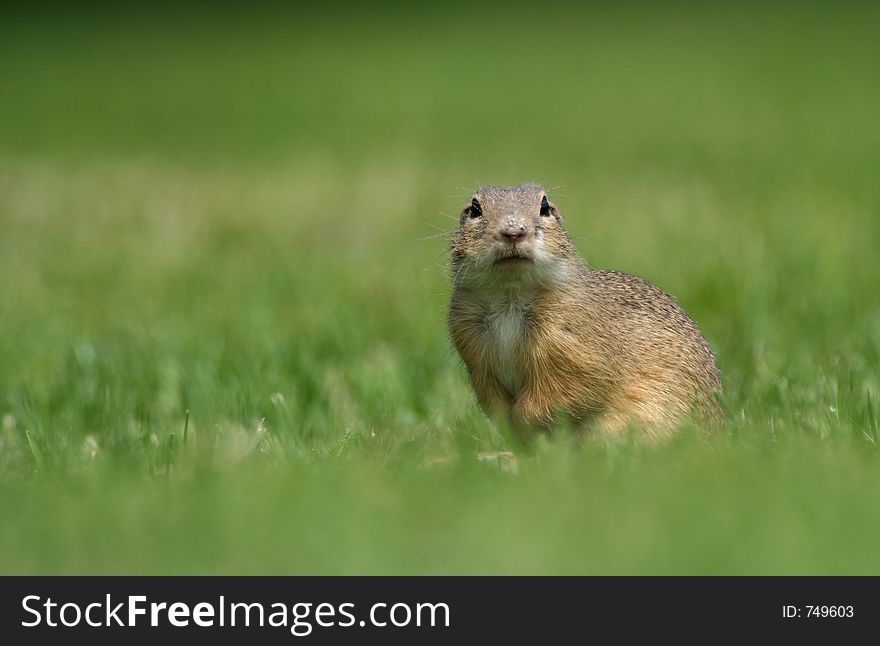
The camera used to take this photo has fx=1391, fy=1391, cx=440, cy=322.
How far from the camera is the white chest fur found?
17.9 ft

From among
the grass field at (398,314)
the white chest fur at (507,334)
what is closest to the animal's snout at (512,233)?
the white chest fur at (507,334)

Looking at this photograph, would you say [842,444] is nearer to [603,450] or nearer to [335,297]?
[603,450]

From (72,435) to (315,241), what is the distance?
19.1 ft

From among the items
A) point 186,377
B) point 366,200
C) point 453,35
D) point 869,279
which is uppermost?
point 453,35

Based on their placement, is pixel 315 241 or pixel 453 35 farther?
pixel 453 35

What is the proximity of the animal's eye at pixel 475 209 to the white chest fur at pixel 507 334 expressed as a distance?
0.40 meters

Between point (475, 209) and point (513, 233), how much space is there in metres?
0.48

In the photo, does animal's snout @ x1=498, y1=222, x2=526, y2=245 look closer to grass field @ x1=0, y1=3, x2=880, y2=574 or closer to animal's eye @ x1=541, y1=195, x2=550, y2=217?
animal's eye @ x1=541, y1=195, x2=550, y2=217

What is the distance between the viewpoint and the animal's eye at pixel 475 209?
558 centimetres

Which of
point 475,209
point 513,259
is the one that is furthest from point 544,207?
point 513,259

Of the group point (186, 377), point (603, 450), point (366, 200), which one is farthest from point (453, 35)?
point (603, 450)

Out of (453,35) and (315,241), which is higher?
(453,35)

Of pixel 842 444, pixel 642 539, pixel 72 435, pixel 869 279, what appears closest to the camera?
pixel 642 539

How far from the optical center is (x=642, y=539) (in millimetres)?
3518
